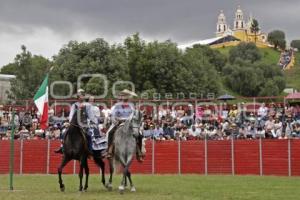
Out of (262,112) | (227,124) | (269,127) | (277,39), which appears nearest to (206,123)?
(227,124)

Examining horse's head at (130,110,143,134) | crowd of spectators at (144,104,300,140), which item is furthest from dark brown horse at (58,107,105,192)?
crowd of spectators at (144,104,300,140)

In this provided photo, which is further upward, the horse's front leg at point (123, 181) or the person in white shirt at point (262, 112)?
the person in white shirt at point (262, 112)

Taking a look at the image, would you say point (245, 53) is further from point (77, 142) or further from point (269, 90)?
point (77, 142)

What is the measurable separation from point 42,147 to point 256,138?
10874 millimetres

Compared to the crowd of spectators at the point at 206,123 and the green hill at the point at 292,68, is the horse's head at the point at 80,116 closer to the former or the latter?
the crowd of spectators at the point at 206,123

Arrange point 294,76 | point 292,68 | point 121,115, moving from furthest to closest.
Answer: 1. point 292,68
2. point 294,76
3. point 121,115

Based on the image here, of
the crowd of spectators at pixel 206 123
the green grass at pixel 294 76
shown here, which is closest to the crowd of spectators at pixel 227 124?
the crowd of spectators at pixel 206 123

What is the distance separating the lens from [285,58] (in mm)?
164750

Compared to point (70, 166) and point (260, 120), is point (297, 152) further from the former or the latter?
point (70, 166)

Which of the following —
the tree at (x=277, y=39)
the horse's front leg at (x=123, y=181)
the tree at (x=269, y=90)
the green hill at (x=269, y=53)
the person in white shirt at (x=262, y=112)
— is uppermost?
the tree at (x=277, y=39)

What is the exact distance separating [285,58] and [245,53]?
97.0ft

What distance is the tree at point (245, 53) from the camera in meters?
139

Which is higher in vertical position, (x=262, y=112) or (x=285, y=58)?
(x=285, y=58)

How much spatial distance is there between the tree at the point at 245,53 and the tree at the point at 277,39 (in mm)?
43549
